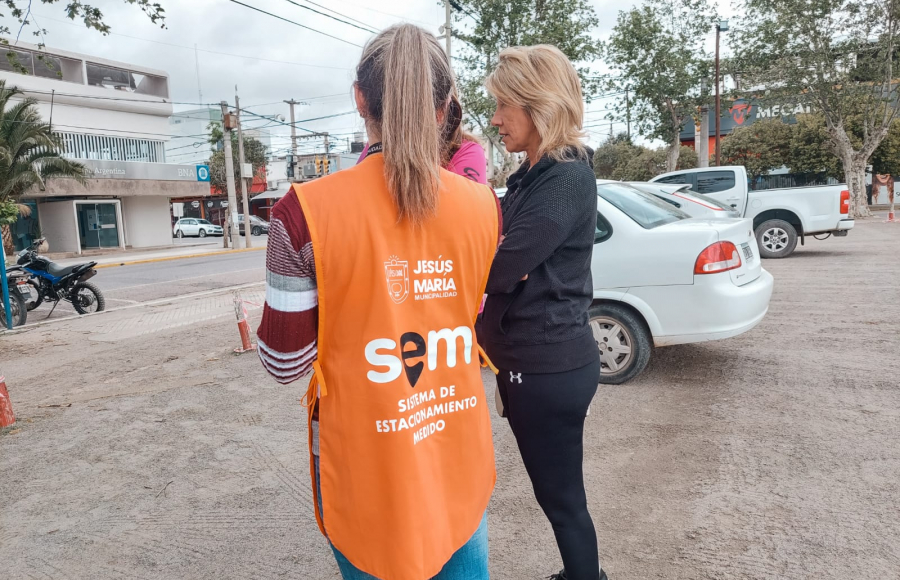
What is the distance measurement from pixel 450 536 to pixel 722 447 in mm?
2807

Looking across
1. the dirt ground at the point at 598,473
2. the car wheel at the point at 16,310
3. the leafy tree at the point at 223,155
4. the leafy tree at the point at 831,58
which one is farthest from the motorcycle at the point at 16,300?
the leafy tree at the point at 223,155

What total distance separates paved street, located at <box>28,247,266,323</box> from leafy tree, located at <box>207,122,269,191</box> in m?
27.1

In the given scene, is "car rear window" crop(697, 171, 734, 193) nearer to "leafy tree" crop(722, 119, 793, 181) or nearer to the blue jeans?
the blue jeans

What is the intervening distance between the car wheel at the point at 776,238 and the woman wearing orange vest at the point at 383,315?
41.4 ft

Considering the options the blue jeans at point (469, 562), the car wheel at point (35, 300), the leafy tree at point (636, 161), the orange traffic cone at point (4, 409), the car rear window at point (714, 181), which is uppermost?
the leafy tree at point (636, 161)

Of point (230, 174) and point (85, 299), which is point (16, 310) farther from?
point (230, 174)

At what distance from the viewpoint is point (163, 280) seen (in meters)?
15.9

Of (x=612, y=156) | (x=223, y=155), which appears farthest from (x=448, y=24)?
(x=612, y=156)

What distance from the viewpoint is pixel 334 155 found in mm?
58531

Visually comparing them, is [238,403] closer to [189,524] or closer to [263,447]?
[263,447]

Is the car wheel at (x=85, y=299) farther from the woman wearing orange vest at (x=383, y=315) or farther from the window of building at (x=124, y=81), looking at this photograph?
the window of building at (x=124, y=81)

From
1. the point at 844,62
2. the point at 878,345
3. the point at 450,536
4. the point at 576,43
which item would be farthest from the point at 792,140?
the point at 450,536

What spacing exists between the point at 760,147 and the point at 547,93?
41.7m

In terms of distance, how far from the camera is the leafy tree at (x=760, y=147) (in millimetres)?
37562
